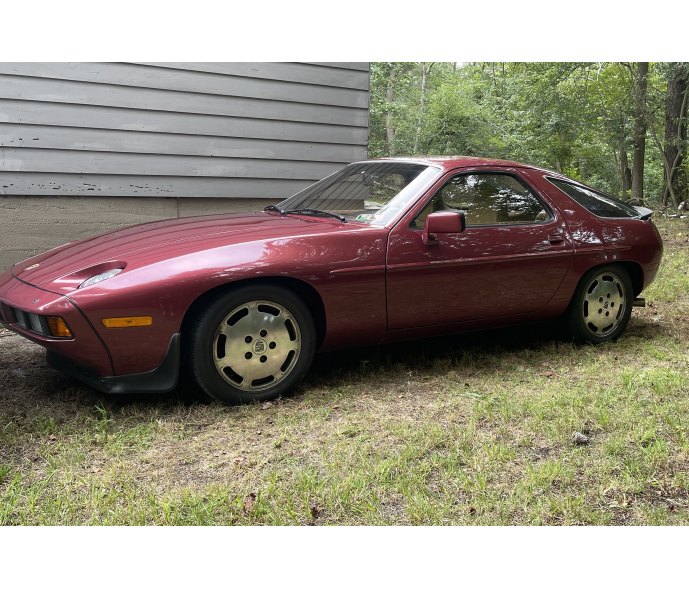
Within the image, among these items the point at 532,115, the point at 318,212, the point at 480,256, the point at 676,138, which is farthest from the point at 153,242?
the point at 532,115

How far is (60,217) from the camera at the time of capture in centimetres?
609

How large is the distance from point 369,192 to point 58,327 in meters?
2.16

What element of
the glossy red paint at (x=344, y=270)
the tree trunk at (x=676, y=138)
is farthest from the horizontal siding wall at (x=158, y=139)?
the tree trunk at (x=676, y=138)

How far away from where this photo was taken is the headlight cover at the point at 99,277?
3068 mm

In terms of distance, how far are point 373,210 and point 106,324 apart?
Result: 177 cm

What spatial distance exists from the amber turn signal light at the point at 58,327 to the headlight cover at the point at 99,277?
7.9 inches

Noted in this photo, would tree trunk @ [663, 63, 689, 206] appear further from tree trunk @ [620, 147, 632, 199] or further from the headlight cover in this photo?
the headlight cover

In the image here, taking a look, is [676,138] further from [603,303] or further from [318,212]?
[318,212]

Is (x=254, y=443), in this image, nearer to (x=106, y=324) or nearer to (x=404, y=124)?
(x=106, y=324)

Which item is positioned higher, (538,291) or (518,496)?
(538,291)

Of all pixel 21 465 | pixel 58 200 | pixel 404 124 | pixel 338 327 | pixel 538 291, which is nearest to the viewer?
pixel 21 465

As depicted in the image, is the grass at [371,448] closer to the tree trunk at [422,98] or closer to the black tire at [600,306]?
the black tire at [600,306]

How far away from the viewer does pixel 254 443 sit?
9.72 ft

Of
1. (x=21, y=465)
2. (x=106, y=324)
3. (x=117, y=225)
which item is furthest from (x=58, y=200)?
(x=21, y=465)
